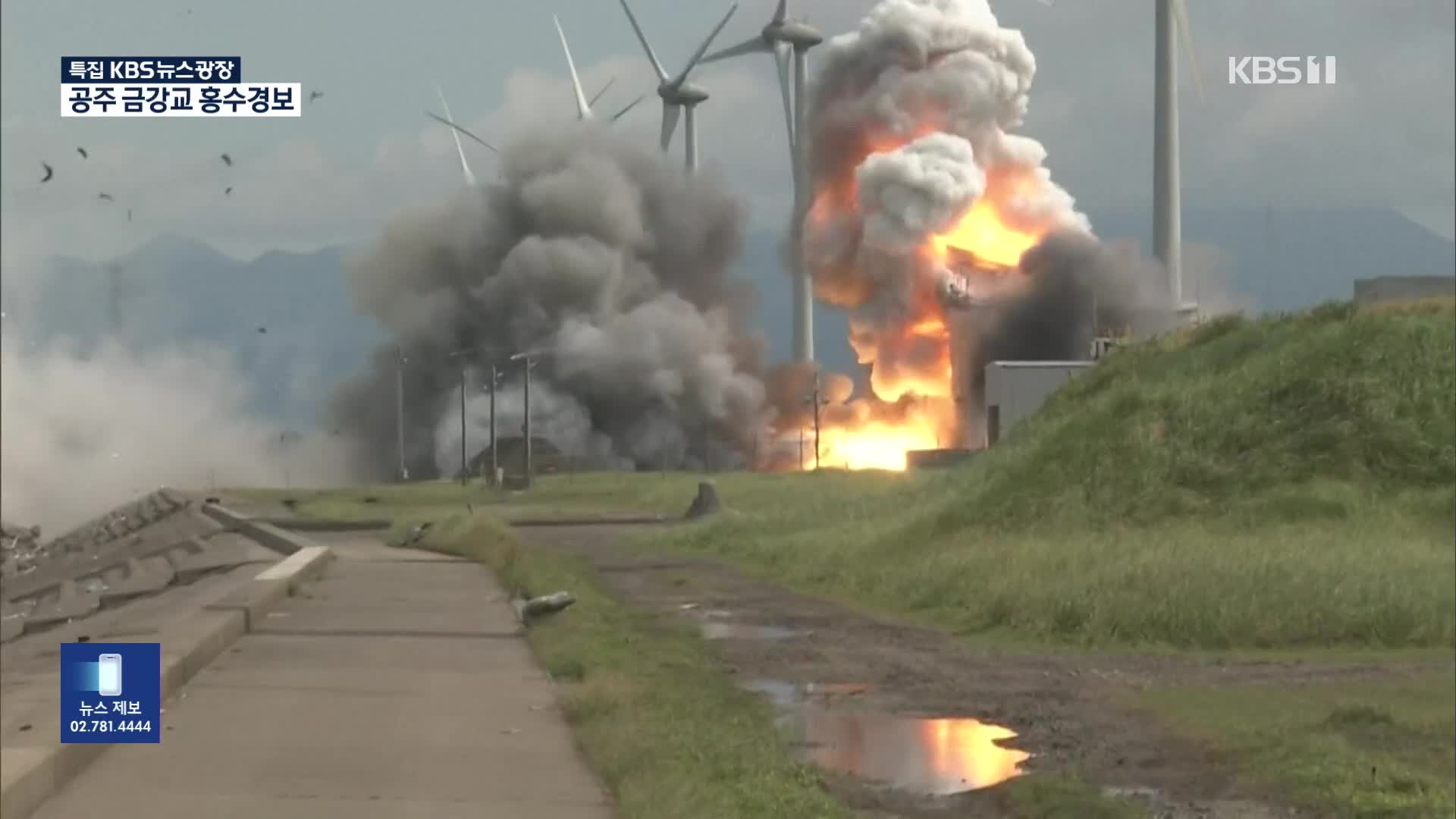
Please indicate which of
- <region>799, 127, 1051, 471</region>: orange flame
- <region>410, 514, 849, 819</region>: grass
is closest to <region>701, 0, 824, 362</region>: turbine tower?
<region>799, 127, 1051, 471</region>: orange flame

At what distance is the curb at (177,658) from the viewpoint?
867cm

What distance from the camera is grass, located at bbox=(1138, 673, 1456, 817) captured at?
12.6 m

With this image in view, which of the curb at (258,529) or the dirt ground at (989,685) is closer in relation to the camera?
the dirt ground at (989,685)

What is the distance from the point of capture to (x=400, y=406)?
93375 millimetres

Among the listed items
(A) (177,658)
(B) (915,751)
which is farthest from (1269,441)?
(A) (177,658)

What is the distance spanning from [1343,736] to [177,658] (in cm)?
987

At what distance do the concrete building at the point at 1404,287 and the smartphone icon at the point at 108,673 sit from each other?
4091 centimetres

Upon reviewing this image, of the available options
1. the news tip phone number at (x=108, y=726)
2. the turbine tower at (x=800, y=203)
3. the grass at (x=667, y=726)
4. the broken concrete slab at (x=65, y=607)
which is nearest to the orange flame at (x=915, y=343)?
the turbine tower at (x=800, y=203)

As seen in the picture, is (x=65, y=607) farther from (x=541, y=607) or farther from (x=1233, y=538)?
(x=1233, y=538)

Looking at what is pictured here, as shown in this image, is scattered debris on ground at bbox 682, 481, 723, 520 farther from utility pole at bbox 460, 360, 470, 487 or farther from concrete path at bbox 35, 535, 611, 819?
concrete path at bbox 35, 535, 611, 819

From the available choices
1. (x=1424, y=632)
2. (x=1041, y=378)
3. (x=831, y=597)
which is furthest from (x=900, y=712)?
(x=1041, y=378)

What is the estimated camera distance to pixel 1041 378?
76438mm

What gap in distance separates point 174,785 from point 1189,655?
14.1m

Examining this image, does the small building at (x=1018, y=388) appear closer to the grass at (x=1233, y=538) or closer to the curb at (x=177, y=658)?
the grass at (x=1233, y=538)
